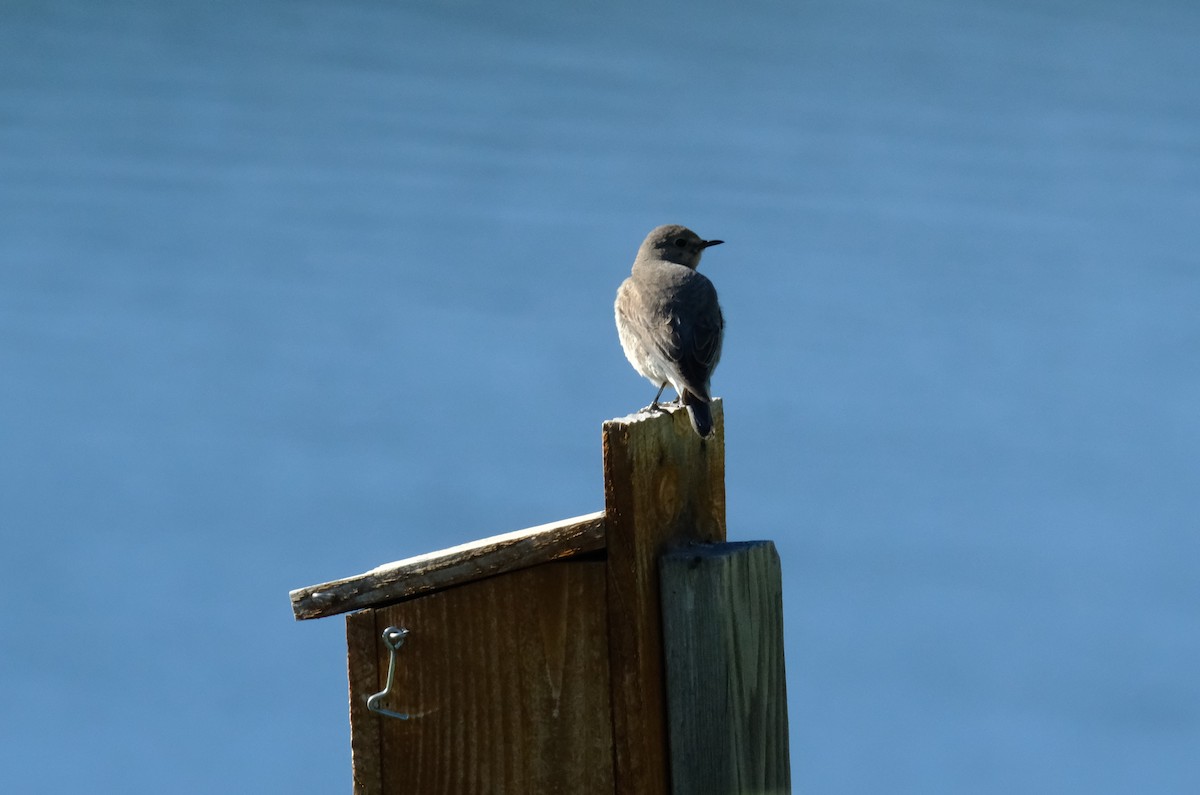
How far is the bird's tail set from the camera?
2496 millimetres

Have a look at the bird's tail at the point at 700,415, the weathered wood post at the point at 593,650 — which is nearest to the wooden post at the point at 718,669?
the weathered wood post at the point at 593,650

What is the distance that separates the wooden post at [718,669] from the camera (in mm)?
2205

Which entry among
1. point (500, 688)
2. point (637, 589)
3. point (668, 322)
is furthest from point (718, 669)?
point (668, 322)

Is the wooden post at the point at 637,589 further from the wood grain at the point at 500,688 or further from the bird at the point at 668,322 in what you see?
the bird at the point at 668,322

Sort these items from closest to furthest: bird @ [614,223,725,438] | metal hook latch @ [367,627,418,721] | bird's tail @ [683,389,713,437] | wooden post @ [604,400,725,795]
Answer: wooden post @ [604,400,725,795] → metal hook latch @ [367,627,418,721] → bird's tail @ [683,389,713,437] → bird @ [614,223,725,438]

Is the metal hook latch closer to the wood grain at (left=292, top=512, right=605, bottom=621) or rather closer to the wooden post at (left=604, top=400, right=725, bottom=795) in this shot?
the wood grain at (left=292, top=512, right=605, bottom=621)

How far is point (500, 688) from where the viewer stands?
2354 millimetres

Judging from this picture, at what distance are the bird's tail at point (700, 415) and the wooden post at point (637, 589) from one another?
0.21 m

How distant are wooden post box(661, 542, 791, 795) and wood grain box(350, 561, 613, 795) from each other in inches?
4.2

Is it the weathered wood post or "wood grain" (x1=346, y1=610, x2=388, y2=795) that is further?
"wood grain" (x1=346, y1=610, x2=388, y2=795)

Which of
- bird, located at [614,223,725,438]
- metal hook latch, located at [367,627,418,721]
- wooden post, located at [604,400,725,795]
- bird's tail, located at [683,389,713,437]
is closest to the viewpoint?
wooden post, located at [604,400,725,795]

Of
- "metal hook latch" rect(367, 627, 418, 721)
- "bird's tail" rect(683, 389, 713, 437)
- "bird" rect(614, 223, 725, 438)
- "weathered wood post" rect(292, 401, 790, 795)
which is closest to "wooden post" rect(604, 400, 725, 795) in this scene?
"weathered wood post" rect(292, 401, 790, 795)

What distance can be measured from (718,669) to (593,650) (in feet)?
0.62

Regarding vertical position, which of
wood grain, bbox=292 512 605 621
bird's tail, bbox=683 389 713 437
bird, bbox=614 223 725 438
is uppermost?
bird, bbox=614 223 725 438
